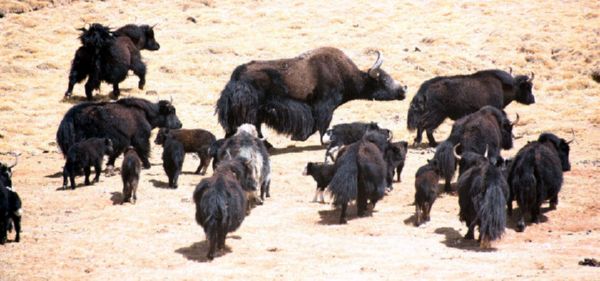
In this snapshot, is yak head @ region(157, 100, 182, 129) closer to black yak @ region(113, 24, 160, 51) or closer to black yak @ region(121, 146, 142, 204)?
black yak @ region(121, 146, 142, 204)

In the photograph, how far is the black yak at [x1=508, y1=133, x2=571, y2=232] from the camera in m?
13.7

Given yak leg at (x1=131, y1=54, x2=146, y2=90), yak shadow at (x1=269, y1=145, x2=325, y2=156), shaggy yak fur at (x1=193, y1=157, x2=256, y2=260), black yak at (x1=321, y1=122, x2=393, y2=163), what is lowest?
yak shadow at (x1=269, y1=145, x2=325, y2=156)

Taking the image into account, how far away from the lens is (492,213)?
12227 mm

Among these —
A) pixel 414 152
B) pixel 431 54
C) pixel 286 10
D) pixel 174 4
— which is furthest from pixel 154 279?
pixel 174 4

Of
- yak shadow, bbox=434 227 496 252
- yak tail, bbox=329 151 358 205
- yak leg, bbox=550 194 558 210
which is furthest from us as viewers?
yak leg, bbox=550 194 558 210

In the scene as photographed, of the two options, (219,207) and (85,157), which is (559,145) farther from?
(85,157)

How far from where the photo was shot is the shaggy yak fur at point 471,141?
1519 centimetres

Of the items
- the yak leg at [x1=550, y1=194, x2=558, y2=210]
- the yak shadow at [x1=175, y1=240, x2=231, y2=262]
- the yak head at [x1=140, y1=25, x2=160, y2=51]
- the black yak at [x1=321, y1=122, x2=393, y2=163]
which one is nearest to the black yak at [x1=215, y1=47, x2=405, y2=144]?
the black yak at [x1=321, y1=122, x2=393, y2=163]

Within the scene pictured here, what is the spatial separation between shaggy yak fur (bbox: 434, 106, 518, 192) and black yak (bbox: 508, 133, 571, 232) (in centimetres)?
98

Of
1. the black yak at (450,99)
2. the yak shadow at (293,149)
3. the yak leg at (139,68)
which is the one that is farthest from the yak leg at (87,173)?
the yak leg at (139,68)

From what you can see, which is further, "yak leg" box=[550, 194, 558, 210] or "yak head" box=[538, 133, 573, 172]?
"yak head" box=[538, 133, 573, 172]

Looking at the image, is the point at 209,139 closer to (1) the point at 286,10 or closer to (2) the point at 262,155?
(2) the point at 262,155

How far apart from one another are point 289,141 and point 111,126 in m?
5.05

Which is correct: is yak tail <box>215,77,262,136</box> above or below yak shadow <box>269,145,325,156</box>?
above
